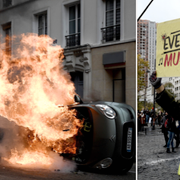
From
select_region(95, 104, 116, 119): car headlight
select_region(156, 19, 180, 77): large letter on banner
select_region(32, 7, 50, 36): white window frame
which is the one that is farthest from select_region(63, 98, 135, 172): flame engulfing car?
select_region(156, 19, 180, 77): large letter on banner

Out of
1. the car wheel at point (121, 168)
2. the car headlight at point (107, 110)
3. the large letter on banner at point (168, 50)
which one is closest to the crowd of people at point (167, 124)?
the large letter on banner at point (168, 50)

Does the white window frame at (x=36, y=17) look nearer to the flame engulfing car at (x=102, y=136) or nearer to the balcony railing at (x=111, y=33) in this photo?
the balcony railing at (x=111, y=33)

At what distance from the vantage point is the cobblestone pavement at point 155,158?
3.71 m

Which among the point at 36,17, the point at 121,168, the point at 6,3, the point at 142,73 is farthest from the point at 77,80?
the point at 142,73

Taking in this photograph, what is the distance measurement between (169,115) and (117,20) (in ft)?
6.56

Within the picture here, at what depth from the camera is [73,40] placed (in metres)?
2.27

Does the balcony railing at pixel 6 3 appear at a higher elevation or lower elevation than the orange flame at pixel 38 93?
higher

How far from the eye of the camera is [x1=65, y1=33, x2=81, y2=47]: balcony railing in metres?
2.26

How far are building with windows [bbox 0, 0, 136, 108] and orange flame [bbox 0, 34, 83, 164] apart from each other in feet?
0.31

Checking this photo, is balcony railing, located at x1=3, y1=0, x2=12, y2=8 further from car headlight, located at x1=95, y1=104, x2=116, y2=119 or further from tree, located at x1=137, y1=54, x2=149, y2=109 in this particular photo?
tree, located at x1=137, y1=54, x2=149, y2=109

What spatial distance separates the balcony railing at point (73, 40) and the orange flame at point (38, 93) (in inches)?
4.0

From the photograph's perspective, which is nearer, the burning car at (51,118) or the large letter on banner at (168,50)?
the burning car at (51,118)

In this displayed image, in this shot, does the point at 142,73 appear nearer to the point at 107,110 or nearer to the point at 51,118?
the point at 107,110

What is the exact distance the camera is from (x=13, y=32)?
2.31 metres
